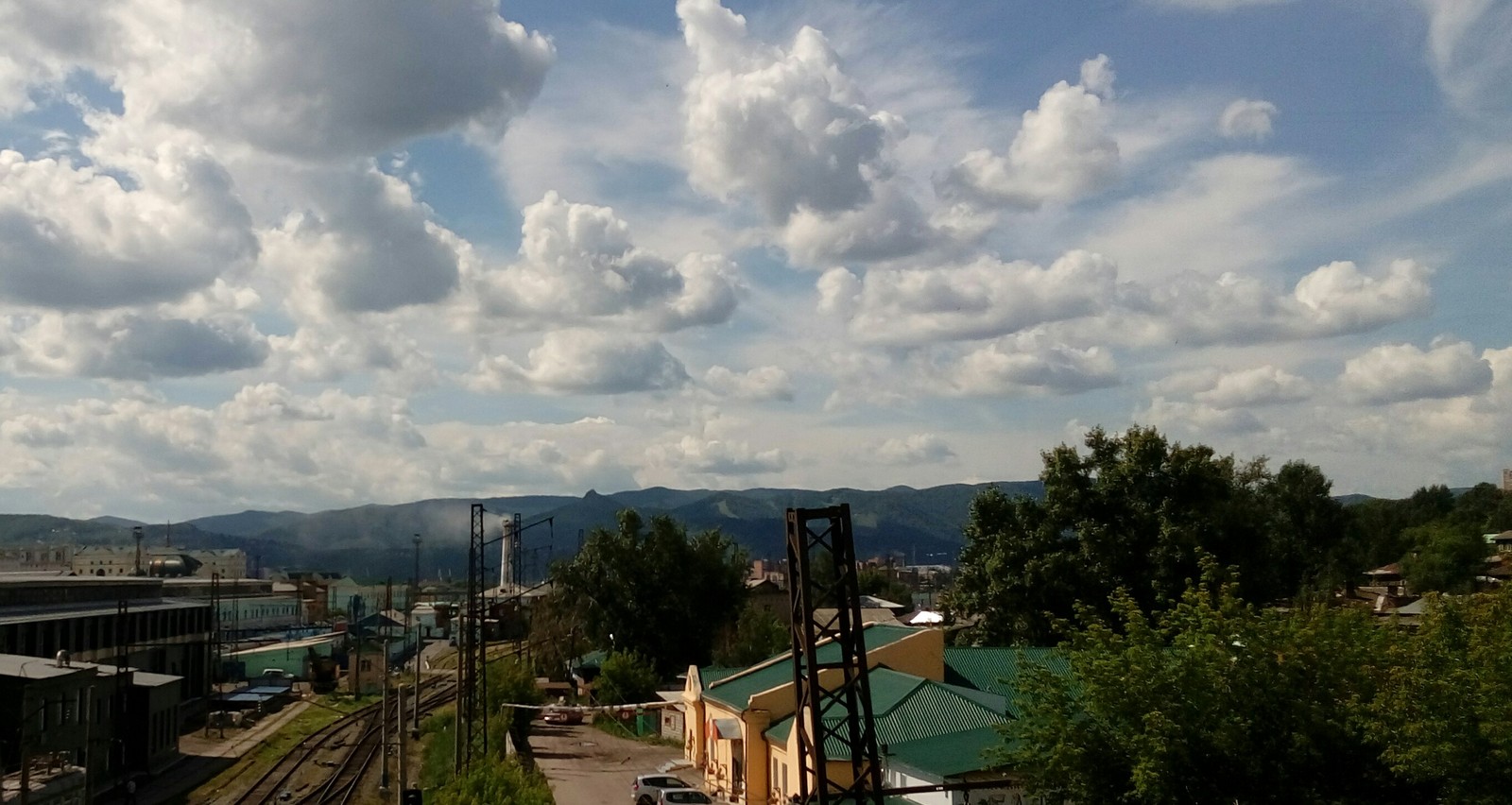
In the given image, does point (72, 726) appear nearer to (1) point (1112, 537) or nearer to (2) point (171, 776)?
(2) point (171, 776)

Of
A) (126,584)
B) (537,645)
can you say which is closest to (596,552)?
(537,645)

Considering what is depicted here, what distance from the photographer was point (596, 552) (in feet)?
230

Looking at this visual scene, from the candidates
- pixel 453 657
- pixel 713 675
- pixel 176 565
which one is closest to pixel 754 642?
pixel 713 675

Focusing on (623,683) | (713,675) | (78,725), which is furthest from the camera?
(623,683)

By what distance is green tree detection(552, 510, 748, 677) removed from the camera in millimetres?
69562

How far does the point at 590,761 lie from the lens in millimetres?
50094

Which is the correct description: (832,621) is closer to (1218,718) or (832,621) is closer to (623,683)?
(1218,718)

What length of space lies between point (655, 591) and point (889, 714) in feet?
131

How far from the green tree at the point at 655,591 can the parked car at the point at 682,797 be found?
33.8 m

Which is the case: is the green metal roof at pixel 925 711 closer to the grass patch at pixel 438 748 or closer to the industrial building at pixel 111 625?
the grass patch at pixel 438 748

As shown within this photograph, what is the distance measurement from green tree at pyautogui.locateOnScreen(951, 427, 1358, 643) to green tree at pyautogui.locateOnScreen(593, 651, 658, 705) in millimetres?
17737

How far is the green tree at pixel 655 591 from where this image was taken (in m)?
69.6

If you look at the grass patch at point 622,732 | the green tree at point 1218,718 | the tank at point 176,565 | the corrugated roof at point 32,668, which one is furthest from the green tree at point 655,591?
the tank at point 176,565

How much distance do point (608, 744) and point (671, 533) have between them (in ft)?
58.1
